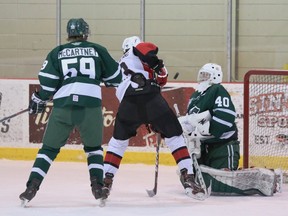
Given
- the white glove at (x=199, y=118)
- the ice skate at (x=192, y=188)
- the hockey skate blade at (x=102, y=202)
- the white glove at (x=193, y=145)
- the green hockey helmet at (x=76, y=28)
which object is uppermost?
the green hockey helmet at (x=76, y=28)

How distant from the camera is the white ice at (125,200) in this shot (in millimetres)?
5570

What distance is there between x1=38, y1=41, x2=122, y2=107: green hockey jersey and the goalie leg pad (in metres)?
1.10

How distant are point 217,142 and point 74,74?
132cm

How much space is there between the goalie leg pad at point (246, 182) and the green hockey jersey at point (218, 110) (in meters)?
0.29

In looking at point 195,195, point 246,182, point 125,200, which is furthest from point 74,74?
point 246,182

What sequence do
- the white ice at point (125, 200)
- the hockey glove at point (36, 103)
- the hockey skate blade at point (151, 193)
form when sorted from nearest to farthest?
the white ice at point (125, 200) < the hockey glove at point (36, 103) < the hockey skate blade at point (151, 193)

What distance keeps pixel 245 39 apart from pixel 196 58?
Result: 49cm

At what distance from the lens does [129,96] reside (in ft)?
19.9

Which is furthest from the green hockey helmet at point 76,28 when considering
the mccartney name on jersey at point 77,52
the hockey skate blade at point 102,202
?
the hockey skate blade at point 102,202

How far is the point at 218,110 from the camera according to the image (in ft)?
20.9

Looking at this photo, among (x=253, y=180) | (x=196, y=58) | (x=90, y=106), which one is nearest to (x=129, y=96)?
(x=90, y=106)

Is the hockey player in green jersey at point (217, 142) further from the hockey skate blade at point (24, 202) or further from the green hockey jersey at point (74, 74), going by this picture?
the hockey skate blade at point (24, 202)

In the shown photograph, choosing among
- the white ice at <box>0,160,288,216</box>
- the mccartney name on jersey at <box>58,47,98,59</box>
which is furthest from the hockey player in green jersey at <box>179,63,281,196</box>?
the mccartney name on jersey at <box>58,47,98,59</box>

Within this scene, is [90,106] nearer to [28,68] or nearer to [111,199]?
[111,199]
